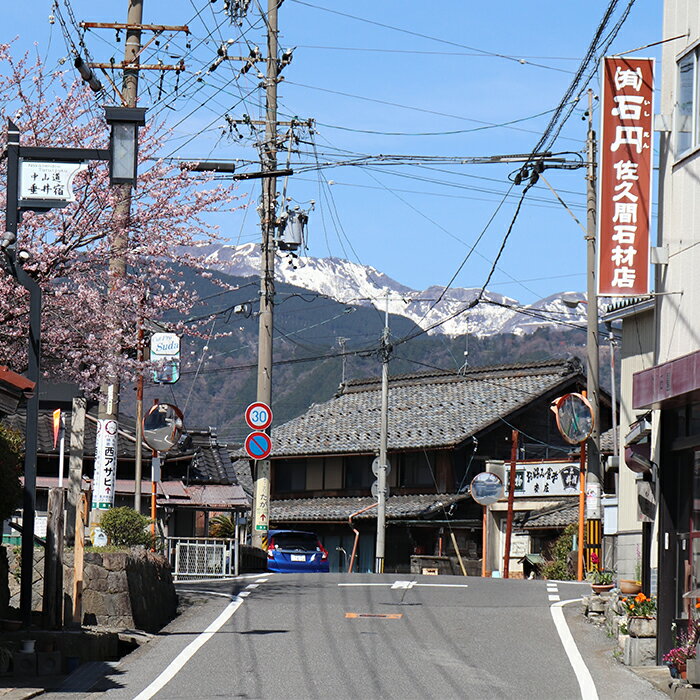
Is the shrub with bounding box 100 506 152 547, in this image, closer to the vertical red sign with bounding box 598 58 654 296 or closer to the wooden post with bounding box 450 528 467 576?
the vertical red sign with bounding box 598 58 654 296

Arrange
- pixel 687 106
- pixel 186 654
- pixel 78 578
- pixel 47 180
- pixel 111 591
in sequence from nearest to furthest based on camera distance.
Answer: pixel 186 654 → pixel 47 180 → pixel 687 106 → pixel 78 578 → pixel 111 591

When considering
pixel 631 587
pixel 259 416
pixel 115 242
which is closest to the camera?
pixel 631 587

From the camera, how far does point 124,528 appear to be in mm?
21750

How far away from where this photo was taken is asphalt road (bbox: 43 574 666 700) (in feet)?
43.2

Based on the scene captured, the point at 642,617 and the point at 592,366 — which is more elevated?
the point at 592,366

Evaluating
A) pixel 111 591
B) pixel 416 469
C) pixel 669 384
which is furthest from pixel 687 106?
pixel 416 469

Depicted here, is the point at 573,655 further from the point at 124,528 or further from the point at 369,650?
the point at 124,528

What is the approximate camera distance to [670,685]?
43.5 feet

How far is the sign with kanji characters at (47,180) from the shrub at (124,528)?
316 inches

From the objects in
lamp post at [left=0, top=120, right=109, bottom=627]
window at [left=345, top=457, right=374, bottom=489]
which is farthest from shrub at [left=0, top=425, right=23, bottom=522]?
window at [left=345, top=457, right=374, bottom=489]

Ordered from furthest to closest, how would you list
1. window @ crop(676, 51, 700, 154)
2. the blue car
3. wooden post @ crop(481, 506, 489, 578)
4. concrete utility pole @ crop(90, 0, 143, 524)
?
wooden post @ crop(481, 506, 489, 578) → the blue car → concrete utility pole @ crop(90, 0, 143, 524) → window @ crop(676, 51, 700, 154)

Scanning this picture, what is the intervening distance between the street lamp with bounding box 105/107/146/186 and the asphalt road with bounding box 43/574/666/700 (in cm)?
599

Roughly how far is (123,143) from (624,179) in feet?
21.0

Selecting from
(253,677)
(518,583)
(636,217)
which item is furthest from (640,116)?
(518,583)
